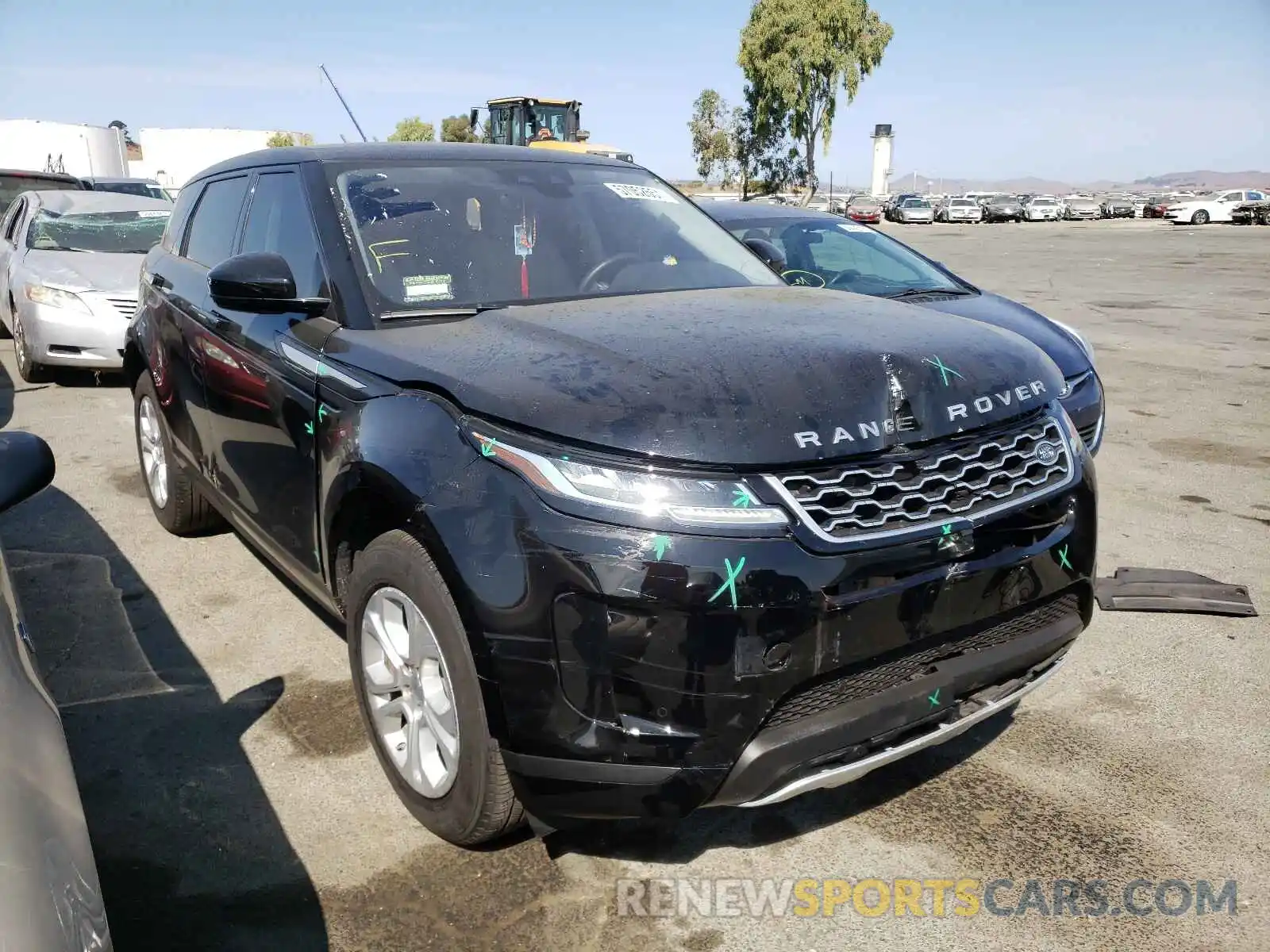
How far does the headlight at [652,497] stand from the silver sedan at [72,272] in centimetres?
715

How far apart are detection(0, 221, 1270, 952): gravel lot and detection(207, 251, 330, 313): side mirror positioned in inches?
53.7

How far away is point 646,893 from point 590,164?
107 inches

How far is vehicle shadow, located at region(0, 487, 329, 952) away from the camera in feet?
8.04

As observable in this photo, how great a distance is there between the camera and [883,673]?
7.68 feet

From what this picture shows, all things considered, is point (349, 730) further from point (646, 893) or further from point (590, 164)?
point (590, 164)

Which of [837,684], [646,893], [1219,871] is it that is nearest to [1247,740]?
[1219,871]

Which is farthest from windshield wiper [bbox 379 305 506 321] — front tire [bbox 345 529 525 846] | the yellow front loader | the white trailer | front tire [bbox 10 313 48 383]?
→ the white trailer

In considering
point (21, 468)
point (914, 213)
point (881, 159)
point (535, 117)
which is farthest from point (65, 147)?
point (881, 159)

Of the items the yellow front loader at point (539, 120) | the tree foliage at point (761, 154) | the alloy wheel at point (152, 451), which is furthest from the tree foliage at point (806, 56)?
the alloy wheel at point (152, 451)

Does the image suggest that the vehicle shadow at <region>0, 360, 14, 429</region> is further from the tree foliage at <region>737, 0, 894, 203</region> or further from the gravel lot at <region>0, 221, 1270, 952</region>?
the tree foliage at <region>737, 0, 894, 203</region>

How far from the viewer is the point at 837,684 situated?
228 centimetres

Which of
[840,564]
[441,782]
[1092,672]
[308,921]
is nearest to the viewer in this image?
[840,564]

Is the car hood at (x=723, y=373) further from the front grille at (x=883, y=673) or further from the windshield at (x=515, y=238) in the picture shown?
the front grille at (x=883, y=673)

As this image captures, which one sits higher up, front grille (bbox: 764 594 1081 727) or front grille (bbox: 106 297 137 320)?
front grille (bbox: 106 297 137 320)
